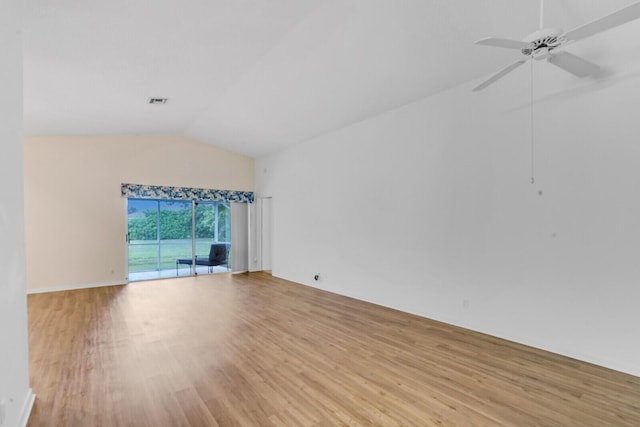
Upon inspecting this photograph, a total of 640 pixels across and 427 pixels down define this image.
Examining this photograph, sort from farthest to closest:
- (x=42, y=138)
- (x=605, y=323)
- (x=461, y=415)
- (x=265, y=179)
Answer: (x=265, y=179) → (x=42, y=138) → (x=605, y=323) → (x=461, y=415)

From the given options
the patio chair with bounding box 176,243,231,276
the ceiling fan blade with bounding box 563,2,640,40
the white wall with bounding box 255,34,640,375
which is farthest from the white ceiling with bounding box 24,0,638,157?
the patio chair with bounding box 176,243,231,276

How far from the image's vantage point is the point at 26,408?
7.14 ft

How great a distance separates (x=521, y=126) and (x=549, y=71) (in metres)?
0.58

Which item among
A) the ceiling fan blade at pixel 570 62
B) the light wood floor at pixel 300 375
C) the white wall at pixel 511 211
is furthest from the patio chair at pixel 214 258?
the ceiling fan blade at pixel 570 62

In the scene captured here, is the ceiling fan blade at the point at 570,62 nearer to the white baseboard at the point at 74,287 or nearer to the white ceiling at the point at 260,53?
the white ceiling at the point at 260,53

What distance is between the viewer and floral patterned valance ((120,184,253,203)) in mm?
6957

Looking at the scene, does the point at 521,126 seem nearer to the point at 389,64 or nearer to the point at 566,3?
the point at 566,3

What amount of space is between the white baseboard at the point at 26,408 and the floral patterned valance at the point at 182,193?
17.2ft

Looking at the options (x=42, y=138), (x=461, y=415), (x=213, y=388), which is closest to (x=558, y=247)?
(x=461, y=415)

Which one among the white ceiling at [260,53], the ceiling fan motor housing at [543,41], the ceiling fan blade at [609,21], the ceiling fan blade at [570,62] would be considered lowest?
the ceiling fan blade at [609,21]

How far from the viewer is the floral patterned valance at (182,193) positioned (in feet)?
22.8

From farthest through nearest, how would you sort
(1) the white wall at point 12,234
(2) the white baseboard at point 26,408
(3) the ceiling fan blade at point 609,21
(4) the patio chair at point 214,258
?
(4) the patio chair at point 214,258
(2) the white baseboard at point 26,408
(1) the white wall at point 12,234
(3) the ceiling fan blade at point 609,21

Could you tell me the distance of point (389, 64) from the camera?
378 cm

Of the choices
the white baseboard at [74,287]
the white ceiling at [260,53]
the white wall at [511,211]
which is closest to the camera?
the white ceiling at [260,53]
